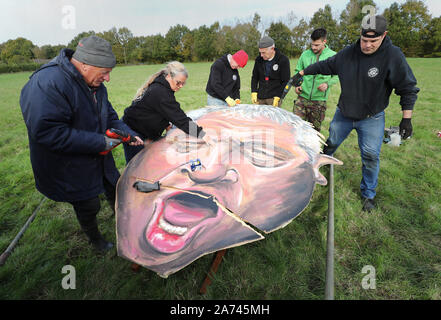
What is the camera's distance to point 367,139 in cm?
262

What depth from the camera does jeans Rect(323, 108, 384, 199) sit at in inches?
101

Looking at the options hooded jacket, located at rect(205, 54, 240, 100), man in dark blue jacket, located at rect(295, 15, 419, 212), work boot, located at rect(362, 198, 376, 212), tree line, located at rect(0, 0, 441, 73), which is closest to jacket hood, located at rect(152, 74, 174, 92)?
hooded jacket, located at rect(205, 54, 240, 100)

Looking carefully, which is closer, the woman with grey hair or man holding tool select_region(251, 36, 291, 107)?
the woman with grey hair

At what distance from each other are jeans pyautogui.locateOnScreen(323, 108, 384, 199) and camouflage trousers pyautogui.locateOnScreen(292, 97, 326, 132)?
3.09ft

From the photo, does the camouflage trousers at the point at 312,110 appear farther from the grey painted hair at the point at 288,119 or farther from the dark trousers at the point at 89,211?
the dark trousers at the point at 89,211

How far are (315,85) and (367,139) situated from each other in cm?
142

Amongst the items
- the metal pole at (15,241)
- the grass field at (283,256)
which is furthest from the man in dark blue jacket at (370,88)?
the metal pole at (15,241)

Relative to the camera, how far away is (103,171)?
2072mm

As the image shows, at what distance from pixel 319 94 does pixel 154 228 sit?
3338 millimetres

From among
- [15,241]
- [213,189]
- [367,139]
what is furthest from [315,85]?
[15,241]

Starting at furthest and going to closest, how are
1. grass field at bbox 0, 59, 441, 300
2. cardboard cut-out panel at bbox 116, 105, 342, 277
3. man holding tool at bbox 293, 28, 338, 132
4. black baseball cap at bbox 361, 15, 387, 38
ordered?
man holding tool at bbox 293, 28, 338, 132, black baseball cap at bbox 361, 15, 387, 38, grass field at bbox 0, 59, 441, 300, cardboard cut-out panel at bbox 116, 105, 342, 277

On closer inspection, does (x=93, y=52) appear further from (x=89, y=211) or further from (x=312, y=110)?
(x=312, y=110)

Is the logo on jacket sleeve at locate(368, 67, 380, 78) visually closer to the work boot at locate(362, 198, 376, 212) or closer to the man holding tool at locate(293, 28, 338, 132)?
the man holding tool at locate(293, 28, 338, 132)
